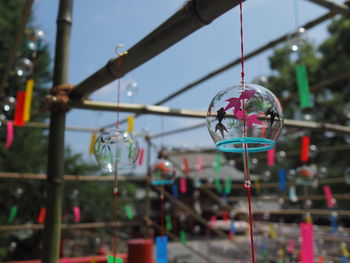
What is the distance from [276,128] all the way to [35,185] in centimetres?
596

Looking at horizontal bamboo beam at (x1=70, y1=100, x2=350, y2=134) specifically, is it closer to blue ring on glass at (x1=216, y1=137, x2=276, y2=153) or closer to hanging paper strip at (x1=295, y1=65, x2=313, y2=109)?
hanging paper strip at (x1=295, y1=65, x2=313, y2=109)

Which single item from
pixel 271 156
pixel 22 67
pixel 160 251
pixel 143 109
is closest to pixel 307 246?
pixel 160 251

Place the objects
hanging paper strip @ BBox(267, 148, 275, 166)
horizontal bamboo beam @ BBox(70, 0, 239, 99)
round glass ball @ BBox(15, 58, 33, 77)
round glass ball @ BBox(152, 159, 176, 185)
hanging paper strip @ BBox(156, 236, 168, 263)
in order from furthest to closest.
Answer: hanging paper strip @ BBox(267, 148, 275, 166) → round glass ball @ BBox(15, 58, 33, 77) → round glass ball @ BBox(152, 159, 176, 185) → hanging paper strip @ BBox(156, 236, 168, 263) → horizontal bamboo beam @ BBox(70, 0, 239, 99)

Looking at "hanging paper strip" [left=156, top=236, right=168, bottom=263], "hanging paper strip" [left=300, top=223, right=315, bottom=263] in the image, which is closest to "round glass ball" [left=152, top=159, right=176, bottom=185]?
"hanging paper strip" [left=156, top=236, right=168, bottom=263]

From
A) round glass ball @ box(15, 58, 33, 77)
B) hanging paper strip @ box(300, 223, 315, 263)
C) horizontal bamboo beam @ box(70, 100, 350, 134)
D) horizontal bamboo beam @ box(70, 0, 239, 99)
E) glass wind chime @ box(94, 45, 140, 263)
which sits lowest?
hanging paper strip @ box(300, 223, 315, 263)

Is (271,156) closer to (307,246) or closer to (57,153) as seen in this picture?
(307,246)

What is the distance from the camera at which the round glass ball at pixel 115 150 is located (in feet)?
3.54

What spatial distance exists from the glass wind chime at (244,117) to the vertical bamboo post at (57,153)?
2.37 ft

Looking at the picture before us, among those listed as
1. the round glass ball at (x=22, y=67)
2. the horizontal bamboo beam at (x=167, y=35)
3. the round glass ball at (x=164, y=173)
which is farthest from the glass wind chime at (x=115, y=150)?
the round glass ball at (x=22, y=67)

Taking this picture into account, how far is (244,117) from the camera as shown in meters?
0.63

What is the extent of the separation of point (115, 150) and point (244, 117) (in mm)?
574

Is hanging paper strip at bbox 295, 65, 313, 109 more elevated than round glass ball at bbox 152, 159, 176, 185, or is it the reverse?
hanging paper strip at bbox 295, 65, 313, 109

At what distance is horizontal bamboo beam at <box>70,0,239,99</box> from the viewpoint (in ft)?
1.98

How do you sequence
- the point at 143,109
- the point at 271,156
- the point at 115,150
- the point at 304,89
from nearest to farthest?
the point at 115,150 < the point at 143,109 < the point at 304,89 < the point at 271,156
